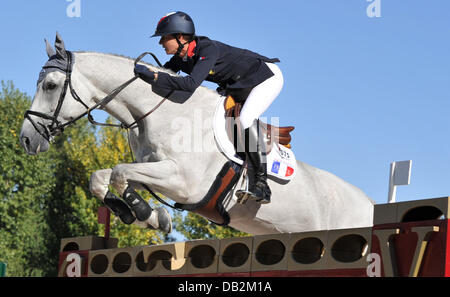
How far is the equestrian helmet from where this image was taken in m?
5.62

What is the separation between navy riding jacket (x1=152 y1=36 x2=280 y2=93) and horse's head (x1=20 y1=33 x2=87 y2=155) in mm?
795

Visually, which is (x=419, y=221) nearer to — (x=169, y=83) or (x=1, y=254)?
(x=169, y=83)

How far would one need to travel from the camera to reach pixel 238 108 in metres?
5.96

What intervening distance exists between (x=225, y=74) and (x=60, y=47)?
4.87 feet

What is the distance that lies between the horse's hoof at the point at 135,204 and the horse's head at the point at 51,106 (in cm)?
85

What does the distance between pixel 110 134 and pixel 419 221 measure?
22.9 m

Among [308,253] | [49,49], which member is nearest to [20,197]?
[49,49]

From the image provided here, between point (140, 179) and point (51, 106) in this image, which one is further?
point (51, 106)

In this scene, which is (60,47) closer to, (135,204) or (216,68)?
(216,68)

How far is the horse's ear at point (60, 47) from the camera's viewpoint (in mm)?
5789

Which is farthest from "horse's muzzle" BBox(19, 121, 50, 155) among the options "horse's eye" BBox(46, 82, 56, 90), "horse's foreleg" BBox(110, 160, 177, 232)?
"horse's foreleg" BBox(110, 160, 177, 232)

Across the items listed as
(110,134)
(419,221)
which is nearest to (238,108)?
(419,221)

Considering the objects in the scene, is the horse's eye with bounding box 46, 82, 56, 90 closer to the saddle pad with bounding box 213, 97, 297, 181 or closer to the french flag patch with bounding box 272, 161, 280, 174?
the saddle pad with bounding box 213, 97, 297, 181

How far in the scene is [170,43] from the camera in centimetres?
571
